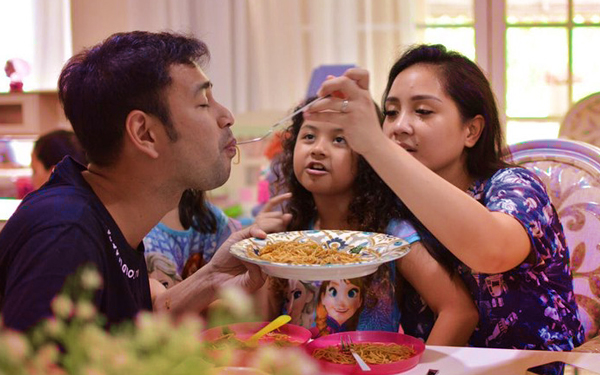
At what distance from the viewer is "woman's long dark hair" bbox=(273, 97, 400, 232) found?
1.84 meters

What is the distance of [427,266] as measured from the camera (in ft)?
5.07

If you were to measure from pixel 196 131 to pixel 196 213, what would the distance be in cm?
92

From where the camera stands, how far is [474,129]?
1.68 m

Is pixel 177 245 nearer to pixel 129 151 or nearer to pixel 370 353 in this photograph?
pixel 129 151

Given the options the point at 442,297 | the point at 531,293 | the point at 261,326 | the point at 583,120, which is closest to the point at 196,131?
the point at 261,326

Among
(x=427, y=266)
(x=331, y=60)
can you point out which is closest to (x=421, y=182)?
(x=427, y=266)

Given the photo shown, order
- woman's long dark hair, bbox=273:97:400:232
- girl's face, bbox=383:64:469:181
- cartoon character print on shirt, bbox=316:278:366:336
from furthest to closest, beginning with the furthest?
woman's long dark hair, bbox=273:97:400:232
cartoon character print on shirt, bbox=316:278:366:336
girl's face, bbox=383:64:469:181

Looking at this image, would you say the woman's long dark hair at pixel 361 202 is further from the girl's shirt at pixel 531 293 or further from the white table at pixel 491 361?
the white table at pixel 491 361

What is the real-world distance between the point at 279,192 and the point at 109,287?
1.05 m

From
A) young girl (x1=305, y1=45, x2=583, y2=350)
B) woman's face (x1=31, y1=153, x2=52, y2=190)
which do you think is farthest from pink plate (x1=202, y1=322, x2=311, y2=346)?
woman's face (x1=31, y1=153, x2=52, y2=190)

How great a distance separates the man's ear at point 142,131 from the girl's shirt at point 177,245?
2.93 feet

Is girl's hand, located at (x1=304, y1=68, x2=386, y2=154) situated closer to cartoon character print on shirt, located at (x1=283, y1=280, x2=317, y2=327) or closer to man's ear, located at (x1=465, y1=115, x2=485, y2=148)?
man's ear, located at (x1=465, y1=115, x2=485, y2=148)

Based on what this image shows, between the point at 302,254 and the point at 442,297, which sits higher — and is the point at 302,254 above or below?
→ above

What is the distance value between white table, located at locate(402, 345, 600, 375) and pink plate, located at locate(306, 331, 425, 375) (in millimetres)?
20
